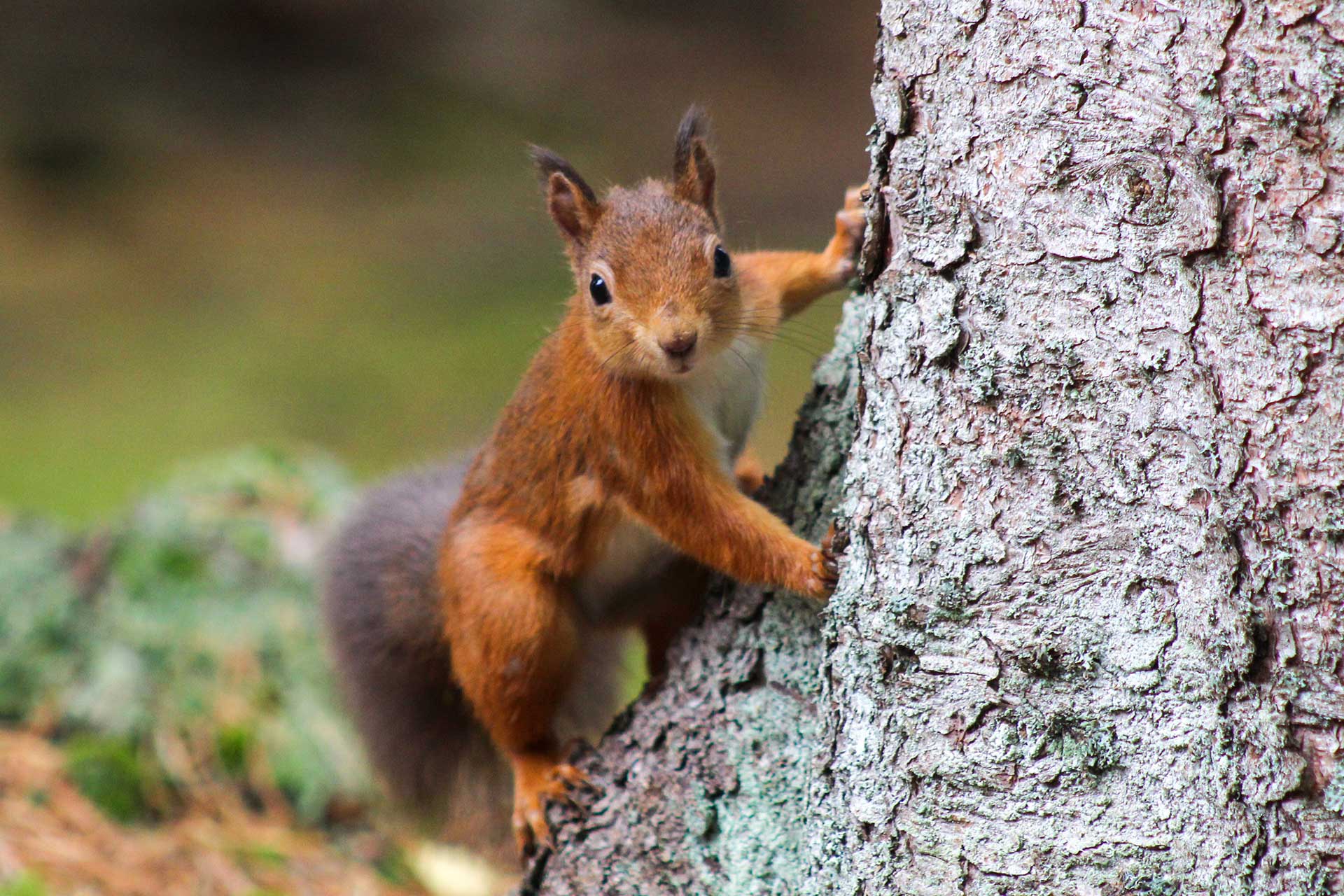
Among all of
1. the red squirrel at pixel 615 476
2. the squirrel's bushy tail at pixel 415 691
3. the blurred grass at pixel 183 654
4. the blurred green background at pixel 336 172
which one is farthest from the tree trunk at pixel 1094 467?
the blurred green background at pixel 336 172

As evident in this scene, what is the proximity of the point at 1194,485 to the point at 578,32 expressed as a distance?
581cm

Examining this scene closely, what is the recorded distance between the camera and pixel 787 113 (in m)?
6.10

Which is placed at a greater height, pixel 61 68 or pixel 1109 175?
pixel 61 68

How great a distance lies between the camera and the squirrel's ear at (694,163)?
1.60 meters

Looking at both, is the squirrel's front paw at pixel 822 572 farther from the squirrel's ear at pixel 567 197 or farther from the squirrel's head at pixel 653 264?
the squirrel's ear at pixel 567 197

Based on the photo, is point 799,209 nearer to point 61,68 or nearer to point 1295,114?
point 61,68

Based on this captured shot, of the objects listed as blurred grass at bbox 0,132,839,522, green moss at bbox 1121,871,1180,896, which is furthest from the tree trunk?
blurred grass at bbox 0,132,839,522

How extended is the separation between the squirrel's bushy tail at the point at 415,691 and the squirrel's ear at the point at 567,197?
0.55 m

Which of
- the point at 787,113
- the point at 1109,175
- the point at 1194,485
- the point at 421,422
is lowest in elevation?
the point at 1194,485

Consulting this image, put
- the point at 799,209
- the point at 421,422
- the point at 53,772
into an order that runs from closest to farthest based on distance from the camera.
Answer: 1. the point at 53,772
2. the point at 421,422
3. the point at 799,209

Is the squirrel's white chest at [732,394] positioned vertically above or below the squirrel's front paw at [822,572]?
above

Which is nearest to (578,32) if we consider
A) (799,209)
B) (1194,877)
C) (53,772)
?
(799,209)

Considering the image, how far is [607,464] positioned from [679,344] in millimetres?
209

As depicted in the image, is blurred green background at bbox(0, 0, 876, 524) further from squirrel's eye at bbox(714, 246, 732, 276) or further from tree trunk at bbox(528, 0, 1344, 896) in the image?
tree trunk at bbox(528, 0, 1344, 896)
